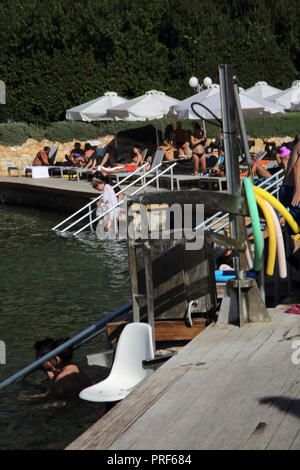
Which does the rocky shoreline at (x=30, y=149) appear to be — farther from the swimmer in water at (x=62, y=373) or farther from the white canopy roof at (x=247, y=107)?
the swimmer in water at (x=62, y=373)

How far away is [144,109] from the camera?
2356 cm

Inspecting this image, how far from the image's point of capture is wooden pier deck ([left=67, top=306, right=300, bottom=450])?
158 inches

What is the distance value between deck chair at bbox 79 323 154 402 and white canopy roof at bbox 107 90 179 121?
18.0 meters

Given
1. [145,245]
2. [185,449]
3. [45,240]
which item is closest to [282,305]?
[145,245]

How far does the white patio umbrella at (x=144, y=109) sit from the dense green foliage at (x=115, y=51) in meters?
11.8

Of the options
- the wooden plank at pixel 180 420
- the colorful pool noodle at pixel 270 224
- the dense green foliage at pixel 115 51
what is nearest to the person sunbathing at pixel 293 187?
the colorful pool noodle at pixel 270 224

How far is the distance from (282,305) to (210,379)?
5.78ft

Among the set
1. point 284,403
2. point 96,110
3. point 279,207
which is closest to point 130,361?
point 279,207

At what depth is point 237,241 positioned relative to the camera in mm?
5945

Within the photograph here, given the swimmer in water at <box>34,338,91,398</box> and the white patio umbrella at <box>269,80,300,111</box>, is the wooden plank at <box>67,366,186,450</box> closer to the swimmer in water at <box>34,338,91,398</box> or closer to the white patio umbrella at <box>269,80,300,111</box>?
the swimmer in water at <box>34,338,91,398</box>

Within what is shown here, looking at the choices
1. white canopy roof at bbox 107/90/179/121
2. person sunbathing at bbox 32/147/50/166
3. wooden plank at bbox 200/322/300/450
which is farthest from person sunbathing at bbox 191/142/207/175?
wooden plank at bbox 200/322/300/450

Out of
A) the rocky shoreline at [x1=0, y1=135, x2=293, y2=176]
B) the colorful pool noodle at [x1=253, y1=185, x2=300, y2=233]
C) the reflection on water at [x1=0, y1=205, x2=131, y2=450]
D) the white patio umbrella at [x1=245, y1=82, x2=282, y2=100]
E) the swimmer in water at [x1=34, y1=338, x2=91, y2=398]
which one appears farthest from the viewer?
the rocky shoreline at [x1=0, y1=135, x2=293, y2=176]

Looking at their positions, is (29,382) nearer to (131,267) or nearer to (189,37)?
(131,267)

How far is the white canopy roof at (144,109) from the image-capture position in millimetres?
23484
